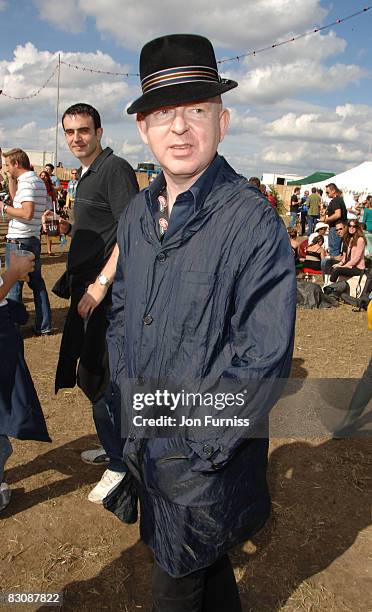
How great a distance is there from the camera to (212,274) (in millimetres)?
1547

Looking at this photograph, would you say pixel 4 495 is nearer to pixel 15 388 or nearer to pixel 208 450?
pixel 15 388

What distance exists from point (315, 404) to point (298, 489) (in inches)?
60.7

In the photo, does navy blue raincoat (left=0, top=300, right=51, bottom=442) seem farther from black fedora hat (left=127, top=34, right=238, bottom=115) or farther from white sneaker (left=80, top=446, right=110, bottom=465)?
black fedora hat (left=127, top=34, right=238, bottom=115)

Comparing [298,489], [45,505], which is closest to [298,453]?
[298,489]

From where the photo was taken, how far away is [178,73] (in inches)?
63.6

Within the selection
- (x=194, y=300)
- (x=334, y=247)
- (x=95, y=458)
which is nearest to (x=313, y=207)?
(x=334, y=247)

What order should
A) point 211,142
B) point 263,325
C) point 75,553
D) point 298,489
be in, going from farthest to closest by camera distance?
point 298,489 < point 75,553 < point 211,142 < point 263,325

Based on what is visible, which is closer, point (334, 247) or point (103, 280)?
point (103, 280)

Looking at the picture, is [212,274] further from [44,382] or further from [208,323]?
[44,382]

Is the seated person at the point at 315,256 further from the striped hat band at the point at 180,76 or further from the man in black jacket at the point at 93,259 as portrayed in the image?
the striped hat band at the point at 180,76

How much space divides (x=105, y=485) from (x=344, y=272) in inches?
299

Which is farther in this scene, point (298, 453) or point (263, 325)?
point (298, 453)

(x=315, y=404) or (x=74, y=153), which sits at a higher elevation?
(x=74, y=153)

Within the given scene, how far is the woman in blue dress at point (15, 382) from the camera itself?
280 centimetres
